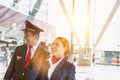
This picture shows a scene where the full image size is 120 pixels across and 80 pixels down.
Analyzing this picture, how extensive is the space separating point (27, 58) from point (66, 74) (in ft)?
1.55

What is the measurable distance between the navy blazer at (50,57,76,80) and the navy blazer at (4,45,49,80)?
0.93 feet

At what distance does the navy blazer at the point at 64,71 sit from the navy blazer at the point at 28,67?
0.28 meters

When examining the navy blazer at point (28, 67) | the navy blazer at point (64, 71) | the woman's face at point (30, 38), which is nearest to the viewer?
the navy blazer at point (64, 71)

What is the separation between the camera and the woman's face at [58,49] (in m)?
1.93

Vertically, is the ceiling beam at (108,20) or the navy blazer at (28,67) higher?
the ceiling beam at (108,20)

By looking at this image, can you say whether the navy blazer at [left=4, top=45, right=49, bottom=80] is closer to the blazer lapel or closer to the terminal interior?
the blazer lapel

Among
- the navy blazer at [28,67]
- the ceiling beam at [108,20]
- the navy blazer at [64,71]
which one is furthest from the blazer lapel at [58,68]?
the ceiling beam at [108,20]

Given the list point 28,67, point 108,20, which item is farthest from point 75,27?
point 28,67

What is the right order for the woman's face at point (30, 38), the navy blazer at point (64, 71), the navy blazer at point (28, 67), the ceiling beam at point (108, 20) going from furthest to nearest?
the ceiling beam at point (108, 20) → the navy blazer at point (28, 67) → the woman's face at point (30, 38) → the navy blazer at point (64, 71)

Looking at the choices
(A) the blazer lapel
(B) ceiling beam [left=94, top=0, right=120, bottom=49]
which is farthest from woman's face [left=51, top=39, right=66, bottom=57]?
(B) ceiling beam [left=94, top=0, right=120, bottom=49]

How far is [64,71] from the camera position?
6.31 ft

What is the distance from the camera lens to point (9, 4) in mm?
17953

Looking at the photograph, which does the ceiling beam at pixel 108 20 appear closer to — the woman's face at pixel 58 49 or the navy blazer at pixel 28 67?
the navy blazer at pixel 28 67

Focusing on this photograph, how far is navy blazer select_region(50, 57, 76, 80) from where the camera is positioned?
1.90m
